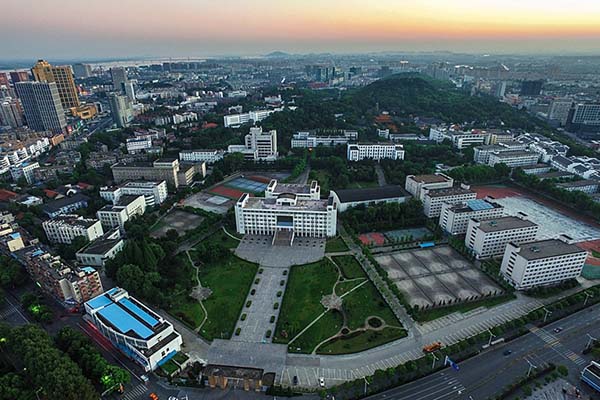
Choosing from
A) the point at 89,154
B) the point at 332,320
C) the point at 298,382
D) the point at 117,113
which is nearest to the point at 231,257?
the point at 332,320

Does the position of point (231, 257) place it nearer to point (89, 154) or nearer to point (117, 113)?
point (89, 154)

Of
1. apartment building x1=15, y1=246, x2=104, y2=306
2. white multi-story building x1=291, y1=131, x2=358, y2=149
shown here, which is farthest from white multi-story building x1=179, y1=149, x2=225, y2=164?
apartment building x1=15, y1=246, x2=104, y2=306

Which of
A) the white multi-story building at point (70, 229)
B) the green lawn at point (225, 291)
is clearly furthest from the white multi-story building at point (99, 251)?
the green lawn at point (225, 291)

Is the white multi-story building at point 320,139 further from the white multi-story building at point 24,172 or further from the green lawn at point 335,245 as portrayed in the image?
the white multi-story building at point 24,172

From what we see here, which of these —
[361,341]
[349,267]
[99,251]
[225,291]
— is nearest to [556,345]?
[361,341]

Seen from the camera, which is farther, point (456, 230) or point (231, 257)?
point (456, 230)

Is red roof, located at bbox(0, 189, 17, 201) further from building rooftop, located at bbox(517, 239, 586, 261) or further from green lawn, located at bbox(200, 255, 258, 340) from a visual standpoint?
building rooftop, located at bbox(517, 239, 586, 261)

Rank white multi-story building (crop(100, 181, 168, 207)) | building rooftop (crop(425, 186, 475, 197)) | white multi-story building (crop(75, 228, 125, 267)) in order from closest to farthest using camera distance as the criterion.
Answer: white multi-story building (crop(75, 228, 125, 267)) < building rooftop (crop(425, 186, 475, 197)) < white multi-story building (crop(100, 181, 168, 207))
